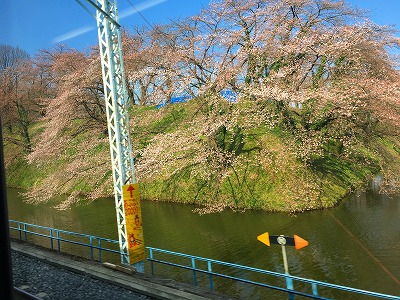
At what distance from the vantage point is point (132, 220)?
361 inches

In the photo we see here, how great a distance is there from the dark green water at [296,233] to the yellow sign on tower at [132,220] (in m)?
2.91

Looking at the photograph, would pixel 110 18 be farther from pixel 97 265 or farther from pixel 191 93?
pixel 191 93

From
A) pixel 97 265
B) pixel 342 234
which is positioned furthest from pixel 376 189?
pixel 97 265

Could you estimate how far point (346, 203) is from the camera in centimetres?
1706

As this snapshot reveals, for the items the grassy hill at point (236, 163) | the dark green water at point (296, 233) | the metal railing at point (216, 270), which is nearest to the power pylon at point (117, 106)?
the metal railing at point (216, 270)

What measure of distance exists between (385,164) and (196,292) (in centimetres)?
1381

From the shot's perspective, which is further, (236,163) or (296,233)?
(236,163)

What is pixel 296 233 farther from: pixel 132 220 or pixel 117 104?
pixel 117 104

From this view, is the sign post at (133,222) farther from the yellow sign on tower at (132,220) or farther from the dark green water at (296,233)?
the dark green water at (296,233)

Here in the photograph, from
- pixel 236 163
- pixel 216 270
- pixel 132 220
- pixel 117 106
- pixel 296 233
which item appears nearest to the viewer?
pixel 132 220

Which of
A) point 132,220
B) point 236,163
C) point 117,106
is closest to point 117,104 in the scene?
point 117,106

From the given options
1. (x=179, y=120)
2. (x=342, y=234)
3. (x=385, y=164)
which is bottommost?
(x=342, y=234)

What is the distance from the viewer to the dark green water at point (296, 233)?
9703 mm

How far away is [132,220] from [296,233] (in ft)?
23.9
